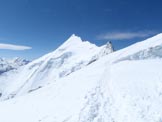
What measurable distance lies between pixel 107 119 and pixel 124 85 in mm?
5813

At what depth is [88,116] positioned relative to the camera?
54.2 ft

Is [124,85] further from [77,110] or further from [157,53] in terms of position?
[157,53]

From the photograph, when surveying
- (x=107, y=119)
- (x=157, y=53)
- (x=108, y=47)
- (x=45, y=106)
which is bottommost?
(x=107, y=119)

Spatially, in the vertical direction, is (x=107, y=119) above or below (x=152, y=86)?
below

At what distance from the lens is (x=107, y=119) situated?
51.4 feet

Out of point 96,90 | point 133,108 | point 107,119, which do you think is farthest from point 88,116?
point 96,90

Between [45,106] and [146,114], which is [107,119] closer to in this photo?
[146,114]

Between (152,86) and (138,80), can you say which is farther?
(138,80)

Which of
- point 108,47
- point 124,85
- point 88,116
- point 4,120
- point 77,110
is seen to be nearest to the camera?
point 88,116

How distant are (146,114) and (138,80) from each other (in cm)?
703

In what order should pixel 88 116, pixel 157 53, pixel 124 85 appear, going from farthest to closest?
pixel 157 53
pixel 124 85
pixel 88 116

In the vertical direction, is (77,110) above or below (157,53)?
below

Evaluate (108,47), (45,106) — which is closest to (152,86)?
(45,106)

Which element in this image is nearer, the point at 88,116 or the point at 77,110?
the point at 88,116
